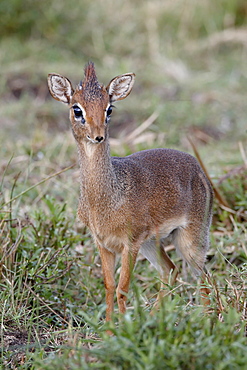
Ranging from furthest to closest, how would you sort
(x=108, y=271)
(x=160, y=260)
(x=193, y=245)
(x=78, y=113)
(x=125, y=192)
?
1. (x=160, y=260)
2. (x=193, y=245)
3. (x=108, y=271)
4. (x=125, y=192)
5. (x=78, y=113)

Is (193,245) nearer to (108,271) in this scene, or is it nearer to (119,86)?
(108,271)

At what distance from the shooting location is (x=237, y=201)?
516 centimetres

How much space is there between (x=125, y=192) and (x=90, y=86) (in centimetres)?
68

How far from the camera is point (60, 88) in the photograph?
3699 millimetres

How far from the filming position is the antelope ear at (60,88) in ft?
12.0

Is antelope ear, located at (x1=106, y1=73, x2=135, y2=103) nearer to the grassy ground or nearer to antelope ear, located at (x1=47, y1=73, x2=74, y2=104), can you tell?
antelope ear, located at (x1=47, y1=73, x2=74, y2=104)

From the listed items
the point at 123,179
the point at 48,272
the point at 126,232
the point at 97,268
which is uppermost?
the point at 123,179

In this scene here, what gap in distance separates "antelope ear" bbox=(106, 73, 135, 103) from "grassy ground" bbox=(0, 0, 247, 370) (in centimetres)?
82

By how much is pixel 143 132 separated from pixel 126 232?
12.5 ft

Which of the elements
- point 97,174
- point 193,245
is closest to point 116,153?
point 193,245

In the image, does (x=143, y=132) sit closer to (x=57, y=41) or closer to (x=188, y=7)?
(x=57, y=41)

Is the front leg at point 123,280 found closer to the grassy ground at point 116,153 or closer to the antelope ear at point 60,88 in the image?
the grassy ground at point 116,153

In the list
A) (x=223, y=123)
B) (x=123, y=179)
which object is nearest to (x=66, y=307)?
(x=123, y=179)

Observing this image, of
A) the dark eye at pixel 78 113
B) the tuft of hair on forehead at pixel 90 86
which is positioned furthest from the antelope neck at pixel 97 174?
the tuft of hair on forehead at pixel 90 86
